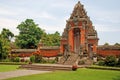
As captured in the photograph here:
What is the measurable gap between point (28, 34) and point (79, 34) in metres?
24.8

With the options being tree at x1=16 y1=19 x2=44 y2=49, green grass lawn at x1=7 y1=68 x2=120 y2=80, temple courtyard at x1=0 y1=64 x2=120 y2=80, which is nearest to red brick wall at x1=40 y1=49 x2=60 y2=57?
temple courtyard at x1=0 y1=64 x2=120 y2=80

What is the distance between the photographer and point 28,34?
204ft

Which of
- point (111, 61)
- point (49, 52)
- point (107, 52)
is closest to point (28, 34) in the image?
point (49, 52)

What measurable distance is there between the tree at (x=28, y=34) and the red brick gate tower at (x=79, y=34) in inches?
863

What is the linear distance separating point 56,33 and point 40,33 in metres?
24.6

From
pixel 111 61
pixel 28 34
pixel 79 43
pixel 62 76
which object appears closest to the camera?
pixel 62 76

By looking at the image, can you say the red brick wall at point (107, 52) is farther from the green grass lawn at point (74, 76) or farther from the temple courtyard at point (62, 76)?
the green grass lawn at point (74, 76)

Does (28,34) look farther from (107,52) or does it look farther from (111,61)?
(111,61)

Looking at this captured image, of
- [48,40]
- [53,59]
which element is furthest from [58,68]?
[48,40]

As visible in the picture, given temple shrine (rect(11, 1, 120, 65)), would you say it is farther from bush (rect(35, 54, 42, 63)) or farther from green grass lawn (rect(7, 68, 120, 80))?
green grass lawn (rect(7, 68, 120, 80))

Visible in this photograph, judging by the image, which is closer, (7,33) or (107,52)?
(107,52)

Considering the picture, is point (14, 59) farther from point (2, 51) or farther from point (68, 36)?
point (68, 36)

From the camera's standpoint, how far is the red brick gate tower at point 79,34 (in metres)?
38.4

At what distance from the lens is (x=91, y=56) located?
38000mm
